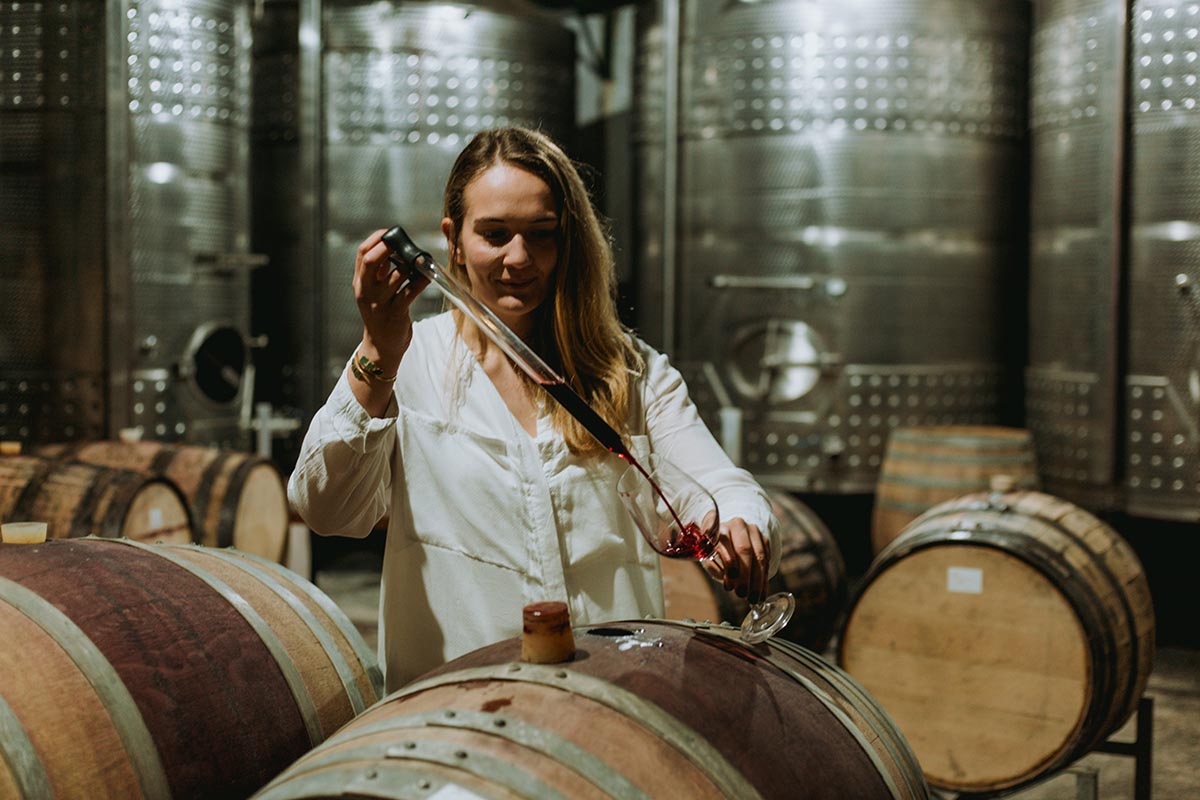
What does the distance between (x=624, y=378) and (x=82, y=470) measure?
3.37m

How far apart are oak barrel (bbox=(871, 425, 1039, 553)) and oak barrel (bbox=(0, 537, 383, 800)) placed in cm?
411

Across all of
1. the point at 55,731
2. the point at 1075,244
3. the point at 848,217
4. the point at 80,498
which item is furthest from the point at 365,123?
the point at 55,731

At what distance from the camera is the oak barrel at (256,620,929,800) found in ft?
4.59

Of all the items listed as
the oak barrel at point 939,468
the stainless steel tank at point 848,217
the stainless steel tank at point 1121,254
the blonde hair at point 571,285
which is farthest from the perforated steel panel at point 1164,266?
the blonde hair at point 571,285

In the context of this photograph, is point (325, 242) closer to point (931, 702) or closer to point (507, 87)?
point (507, 87)

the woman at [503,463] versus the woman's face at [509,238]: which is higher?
the woman's face at [509,238]

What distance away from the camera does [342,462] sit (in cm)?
193

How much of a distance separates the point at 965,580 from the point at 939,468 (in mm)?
1947

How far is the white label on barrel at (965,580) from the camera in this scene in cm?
398

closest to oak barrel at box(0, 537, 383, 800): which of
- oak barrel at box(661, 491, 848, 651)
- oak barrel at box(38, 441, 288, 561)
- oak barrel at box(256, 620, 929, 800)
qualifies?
oak barrel at box(256, 620, 929, 800)

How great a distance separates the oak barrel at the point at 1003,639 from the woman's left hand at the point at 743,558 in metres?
2.33

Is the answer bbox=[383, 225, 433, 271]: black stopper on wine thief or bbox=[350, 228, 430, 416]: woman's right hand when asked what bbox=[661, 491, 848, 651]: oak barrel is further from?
bbox=[383, 225, 433, 271]: black stopper on wine thief

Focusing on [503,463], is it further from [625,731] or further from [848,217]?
[848,217]

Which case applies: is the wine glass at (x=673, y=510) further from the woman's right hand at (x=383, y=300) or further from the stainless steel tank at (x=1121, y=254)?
the stainless steel tank at (x=1121, y=254)
